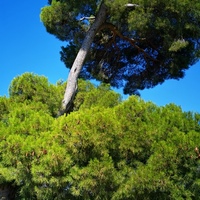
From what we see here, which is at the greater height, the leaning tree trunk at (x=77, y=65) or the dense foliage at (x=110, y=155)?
the leaning tree trunk at (x=77, y=65)

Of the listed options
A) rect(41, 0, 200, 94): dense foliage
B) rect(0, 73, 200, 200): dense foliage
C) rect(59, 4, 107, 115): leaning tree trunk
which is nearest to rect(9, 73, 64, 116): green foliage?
rect(59, 4, 107, 115): leaning tree trunk

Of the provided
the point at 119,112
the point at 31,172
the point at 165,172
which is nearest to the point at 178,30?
the point at 119,112

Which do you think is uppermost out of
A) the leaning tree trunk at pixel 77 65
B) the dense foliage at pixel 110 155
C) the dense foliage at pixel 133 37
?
the dense foliage at pixel 133 37

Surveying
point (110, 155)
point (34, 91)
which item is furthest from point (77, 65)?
point (110, 155)

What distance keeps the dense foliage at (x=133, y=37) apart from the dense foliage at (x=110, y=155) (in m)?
2.46

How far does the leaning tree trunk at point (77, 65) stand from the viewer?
6.00 meters

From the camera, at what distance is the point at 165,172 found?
3.77 metres

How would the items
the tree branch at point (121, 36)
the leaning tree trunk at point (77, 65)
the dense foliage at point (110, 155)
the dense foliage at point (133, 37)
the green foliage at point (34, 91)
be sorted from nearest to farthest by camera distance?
the dense foliage at point (110, 155) → the green foliage at point (34, 91) → the leaning tree trunk at point (77, 65) → the dense foliage at point (133, 37) → the tree branch at point (121, 36)

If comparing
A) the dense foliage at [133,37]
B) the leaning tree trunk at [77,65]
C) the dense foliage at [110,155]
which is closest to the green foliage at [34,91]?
the leaning tree trunk at [77,65]

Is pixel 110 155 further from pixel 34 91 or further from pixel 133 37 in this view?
pixel 133 37

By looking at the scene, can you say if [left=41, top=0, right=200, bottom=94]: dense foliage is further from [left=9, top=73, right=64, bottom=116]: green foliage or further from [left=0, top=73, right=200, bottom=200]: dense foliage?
[left=0, top=73, right=200, bottom=200]: dense foliage

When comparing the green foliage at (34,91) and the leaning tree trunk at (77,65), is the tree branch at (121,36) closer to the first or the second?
the leaning tree trunk at (77,65)

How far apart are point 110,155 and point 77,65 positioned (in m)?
2.74

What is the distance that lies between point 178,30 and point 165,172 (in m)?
3.42
